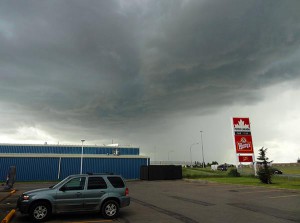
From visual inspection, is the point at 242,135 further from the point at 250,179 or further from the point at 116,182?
the point at 116,182

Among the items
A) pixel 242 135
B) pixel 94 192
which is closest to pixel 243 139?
pixel 242 135

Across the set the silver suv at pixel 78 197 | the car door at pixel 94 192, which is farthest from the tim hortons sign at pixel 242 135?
the car door at pixel 94 192

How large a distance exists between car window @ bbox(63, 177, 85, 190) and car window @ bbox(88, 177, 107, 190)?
32 centimetres

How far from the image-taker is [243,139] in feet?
144

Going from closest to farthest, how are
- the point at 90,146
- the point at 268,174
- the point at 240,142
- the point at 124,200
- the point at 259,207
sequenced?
the point at 124,200
the point at 259,207
the point at 268,174
the point at 240,142
the point at 90,146

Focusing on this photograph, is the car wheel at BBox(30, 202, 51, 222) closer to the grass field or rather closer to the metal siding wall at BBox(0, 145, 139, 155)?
the grass field

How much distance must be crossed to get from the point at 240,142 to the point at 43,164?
30.8 meters

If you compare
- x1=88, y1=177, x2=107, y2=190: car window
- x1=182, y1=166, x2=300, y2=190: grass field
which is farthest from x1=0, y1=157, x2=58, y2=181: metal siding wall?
x1=88, y1=177, x2=107, y2=190: car window

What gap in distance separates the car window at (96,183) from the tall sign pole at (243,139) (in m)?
35.1

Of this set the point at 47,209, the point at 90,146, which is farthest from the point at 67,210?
the point at 90,146

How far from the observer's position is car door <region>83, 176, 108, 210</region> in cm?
1111

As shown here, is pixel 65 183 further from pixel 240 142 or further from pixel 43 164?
pixel 240 142

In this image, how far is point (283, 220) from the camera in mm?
10828

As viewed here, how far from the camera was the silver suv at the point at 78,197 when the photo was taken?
10.5 m
